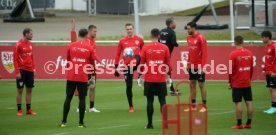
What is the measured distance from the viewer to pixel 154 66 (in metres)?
19.4

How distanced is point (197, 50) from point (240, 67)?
339cm

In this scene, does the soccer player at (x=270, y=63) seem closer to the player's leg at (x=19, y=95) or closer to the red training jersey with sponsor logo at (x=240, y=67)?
the red training jersey with sponsor logo at (x=240, y=67)

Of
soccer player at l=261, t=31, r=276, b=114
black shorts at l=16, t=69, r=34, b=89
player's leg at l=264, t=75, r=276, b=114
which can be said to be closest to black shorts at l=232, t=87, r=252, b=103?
soccer player at l=261, t=31, r=276, b=114

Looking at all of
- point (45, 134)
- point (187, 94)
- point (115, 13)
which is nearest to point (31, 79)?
point (45, 134)

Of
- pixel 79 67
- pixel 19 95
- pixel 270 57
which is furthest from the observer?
pixel 19 95

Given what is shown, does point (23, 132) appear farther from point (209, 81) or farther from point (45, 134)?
point (209, 81)

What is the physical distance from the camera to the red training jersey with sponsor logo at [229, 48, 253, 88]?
757 inches

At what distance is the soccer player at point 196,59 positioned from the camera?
73.3ft

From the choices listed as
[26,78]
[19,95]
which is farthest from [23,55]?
[19,95]

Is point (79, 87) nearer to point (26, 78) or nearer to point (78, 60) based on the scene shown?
point (78, 60)

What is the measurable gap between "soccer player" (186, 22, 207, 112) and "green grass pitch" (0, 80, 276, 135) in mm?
748

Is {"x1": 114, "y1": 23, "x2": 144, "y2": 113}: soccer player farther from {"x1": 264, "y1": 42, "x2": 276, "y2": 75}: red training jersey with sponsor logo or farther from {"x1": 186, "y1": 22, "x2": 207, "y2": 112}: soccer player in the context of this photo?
{"x1": 264, "y1": 42, "x2": 276, "y2": 75}: red training jersey with sponsor logo

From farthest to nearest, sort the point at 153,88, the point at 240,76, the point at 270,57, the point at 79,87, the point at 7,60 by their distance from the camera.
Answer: the point at 7,60 → the point at 270,57 → the point at 79,87 → the point at 153,88 → the point at 240,76

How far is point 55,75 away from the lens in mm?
30969
